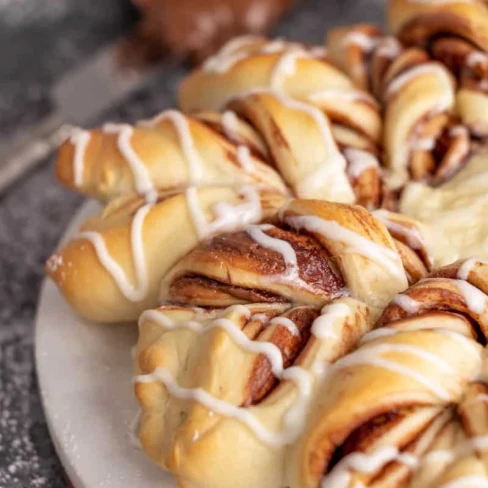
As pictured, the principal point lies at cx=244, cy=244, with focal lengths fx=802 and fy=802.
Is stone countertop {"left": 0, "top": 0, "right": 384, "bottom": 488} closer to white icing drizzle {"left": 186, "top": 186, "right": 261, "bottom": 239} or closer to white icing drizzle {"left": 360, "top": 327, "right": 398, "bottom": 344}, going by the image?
white icing drizzle {"left": 186, "top": 186, "right": 261, "bottom": 239}

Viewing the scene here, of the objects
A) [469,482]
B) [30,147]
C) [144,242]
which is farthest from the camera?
[30,147]

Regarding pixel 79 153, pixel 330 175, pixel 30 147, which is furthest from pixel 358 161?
pixel 30 147

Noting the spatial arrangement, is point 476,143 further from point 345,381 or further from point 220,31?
point 220,31

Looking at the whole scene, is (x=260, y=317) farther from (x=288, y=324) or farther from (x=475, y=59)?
(x=475, y=59)

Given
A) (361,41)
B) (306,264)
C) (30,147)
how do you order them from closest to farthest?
(306,264), (361,41), (30,147)

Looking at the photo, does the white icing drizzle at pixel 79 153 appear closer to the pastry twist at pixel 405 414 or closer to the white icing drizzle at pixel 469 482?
the pastry twist at pixel 405 414

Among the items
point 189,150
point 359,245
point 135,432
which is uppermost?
point 189,150

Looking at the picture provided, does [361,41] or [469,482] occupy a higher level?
[361,41]

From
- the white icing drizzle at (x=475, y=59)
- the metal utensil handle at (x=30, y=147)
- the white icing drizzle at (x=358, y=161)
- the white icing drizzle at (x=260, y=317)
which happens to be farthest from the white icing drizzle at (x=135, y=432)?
the metal utensil handle at (x=30, y=147)

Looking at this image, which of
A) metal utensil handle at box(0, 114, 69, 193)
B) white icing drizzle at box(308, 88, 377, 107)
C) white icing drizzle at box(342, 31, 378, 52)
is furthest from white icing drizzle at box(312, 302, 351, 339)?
metal utensil handle at box(0, 114, 69, 193)
